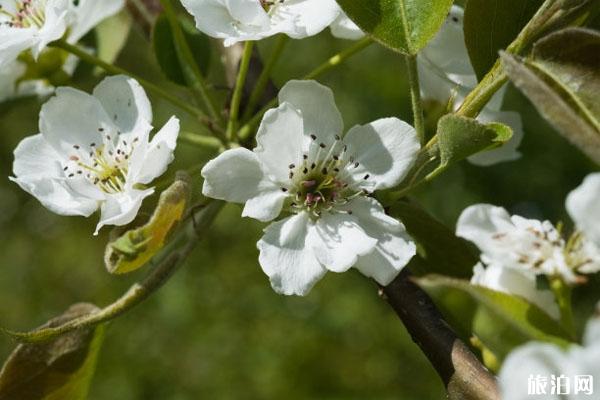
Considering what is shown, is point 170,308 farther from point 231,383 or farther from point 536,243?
point 536,243

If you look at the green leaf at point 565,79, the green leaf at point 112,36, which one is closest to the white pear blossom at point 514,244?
the green leaf at point 565,79

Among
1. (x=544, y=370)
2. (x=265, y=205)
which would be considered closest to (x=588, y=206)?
(x=544, y=370)

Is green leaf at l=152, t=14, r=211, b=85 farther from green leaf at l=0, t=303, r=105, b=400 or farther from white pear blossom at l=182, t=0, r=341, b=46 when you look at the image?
green leaf at l=0, t=303, r=105, b=400

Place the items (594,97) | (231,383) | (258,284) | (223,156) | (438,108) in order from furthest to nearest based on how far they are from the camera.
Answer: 1. (258,284)
2. (231,383)
3. (438,108)
4. (223,156)
5. (594,97)

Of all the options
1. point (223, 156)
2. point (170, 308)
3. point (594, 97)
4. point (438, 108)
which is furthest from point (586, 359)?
point (170, 308)

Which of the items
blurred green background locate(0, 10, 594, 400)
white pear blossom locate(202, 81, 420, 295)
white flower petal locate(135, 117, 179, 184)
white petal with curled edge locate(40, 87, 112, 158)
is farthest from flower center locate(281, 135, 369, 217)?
blurred green background locate(0, 10, 594, 400)

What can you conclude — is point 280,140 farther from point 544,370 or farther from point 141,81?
point 544,370
